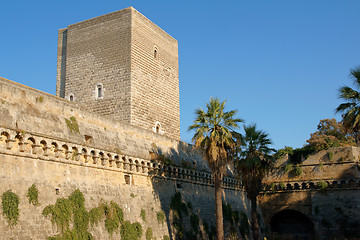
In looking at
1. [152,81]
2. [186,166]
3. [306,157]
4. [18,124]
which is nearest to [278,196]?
[306,157]

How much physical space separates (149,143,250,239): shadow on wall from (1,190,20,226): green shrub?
9.42m

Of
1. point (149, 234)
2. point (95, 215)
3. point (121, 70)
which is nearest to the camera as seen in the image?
point (95, 215)

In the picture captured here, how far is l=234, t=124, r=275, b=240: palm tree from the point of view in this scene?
84.7ft

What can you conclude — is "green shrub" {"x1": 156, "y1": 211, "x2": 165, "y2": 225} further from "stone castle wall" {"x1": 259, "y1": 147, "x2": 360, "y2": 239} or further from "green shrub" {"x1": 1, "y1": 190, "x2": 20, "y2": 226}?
"stone castle wall" {"x1": 259, "y1": 147, "x2": 360, "y2": 239}

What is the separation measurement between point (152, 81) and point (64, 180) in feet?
49.5

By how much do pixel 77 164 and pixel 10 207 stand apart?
4148 millimetres

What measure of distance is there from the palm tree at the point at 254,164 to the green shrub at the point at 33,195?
540 inches

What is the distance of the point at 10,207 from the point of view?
1395cm

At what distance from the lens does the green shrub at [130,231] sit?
61.6 ft

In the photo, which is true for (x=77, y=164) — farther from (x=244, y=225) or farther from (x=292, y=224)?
(x=292, y=224)

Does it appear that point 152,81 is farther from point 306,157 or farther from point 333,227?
point 333,227

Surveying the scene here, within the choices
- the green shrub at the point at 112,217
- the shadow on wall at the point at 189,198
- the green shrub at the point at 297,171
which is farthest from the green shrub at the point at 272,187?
the green shrub at the point at 112,217

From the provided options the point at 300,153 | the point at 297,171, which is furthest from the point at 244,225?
the point at 300,153

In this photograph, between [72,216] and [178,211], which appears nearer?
[72,216]
